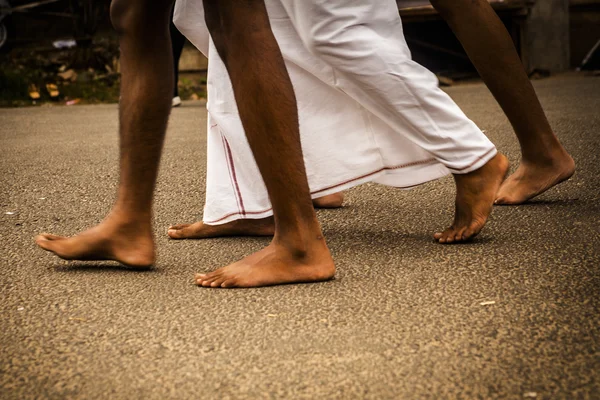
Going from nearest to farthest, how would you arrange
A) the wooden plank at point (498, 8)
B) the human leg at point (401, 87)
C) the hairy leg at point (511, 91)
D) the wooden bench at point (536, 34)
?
the human leg at point (401, 87), the hairy leg at point (511, 91), the wooden plank at point (498, 8), the wooden bench at point (536, 34)

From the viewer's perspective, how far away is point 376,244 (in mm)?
2332

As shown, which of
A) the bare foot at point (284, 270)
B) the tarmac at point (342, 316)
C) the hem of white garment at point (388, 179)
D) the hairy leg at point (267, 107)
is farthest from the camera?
the hem of white garment at point (388, 179)

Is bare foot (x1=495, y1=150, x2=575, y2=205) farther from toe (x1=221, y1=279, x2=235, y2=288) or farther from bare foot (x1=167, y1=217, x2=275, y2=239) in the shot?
toe (x1=221, y1=279, x2=235, y2=288)

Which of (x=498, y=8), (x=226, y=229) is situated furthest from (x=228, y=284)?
(x=498, y=8)

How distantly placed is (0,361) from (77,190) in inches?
79.4

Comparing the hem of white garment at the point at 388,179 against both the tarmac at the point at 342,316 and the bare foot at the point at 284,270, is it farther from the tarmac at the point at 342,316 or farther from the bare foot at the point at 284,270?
the bare foot at the point at 284,270

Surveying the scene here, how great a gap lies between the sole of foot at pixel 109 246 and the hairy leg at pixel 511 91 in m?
1.11

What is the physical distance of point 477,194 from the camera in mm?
2213

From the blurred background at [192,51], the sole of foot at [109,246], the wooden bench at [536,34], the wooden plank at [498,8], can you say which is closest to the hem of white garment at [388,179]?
the sole of foot at [109,246]

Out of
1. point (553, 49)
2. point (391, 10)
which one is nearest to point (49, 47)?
point (553, 49)

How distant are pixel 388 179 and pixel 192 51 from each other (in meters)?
8.80

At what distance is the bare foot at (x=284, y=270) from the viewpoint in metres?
1.91

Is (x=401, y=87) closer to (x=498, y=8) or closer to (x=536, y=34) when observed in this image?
(x=498, y=8)

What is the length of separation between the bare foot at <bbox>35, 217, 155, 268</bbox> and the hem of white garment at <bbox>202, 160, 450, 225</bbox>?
39cm
